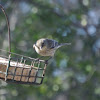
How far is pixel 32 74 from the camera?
12.4 ft

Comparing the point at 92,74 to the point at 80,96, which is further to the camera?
the point at 80,96

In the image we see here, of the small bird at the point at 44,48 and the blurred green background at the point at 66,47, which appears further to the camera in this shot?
the blurred green background at the point at 66,47

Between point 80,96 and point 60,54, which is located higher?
point 60,54

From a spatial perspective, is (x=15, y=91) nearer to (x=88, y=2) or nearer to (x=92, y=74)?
(x=92, y=74)

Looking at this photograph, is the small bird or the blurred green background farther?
the blurred green background

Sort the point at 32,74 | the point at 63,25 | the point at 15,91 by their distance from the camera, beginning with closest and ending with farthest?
1. the point at 32,74
2. the point at 63,25
3. the point at 15,91

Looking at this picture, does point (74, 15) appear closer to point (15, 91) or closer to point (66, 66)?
point (66, 66)

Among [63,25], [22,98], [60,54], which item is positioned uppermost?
[63,25]

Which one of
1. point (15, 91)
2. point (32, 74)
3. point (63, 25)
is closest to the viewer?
point (32, 74)

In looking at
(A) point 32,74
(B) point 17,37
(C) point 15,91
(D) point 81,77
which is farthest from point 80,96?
(A) point 32,74

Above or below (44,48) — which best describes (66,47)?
above

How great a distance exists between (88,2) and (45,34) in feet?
4.72

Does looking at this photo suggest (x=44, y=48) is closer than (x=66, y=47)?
Yes

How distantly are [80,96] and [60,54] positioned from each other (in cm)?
130
